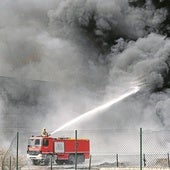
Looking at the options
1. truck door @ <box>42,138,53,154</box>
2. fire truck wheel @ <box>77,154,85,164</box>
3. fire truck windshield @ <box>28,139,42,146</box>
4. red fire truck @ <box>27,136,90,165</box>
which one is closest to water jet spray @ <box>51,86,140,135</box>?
fire truck wheel @ <box>77,154,85,164</box>

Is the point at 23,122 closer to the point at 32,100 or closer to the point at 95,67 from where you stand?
the point at 32,100

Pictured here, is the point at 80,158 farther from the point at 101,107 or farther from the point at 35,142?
the point at 101,107

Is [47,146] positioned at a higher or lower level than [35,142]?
lower

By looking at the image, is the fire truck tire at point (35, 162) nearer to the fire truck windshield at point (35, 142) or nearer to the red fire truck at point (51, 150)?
the red fire truck at point (51, 150)

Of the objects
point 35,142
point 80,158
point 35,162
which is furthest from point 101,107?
→ point 35,162

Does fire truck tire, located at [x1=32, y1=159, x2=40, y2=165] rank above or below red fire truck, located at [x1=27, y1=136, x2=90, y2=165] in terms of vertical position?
below

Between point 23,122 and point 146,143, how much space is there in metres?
10.8

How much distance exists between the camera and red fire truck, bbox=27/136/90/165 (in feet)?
102

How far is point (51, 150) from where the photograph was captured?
3144 cm

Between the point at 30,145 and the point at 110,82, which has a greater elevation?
the point at 110,82

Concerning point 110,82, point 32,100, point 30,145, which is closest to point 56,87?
point 32,100

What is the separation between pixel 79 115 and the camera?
4766cm

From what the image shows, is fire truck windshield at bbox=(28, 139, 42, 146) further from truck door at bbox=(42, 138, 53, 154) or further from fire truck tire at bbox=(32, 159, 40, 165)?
fire truck tire at bbox=(32, 159, 40, 165)

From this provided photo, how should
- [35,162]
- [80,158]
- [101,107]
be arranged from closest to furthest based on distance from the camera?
[35,162] → [80,158] → [101,107]
